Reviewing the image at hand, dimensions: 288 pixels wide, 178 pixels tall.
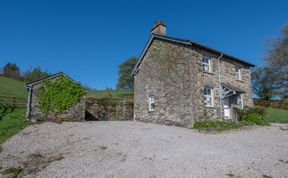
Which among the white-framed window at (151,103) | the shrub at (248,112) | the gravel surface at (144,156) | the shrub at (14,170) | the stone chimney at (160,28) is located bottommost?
the shrub at (14,170)

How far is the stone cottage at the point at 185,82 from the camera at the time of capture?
54.4 ft

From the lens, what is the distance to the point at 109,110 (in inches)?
992

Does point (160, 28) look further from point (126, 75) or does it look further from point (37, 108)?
point (126, 75)

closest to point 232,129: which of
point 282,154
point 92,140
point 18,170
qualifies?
point 282,154

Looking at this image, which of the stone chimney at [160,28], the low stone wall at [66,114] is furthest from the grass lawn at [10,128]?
the stone chimney at [160,28]

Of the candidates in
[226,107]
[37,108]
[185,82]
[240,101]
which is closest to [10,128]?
[37,108]

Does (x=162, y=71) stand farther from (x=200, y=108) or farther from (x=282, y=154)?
(x=282, y=154)

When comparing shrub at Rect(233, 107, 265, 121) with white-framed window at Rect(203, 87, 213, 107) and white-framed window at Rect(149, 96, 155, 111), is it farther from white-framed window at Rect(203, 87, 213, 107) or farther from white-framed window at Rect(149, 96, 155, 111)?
white-framed window at Rect(149, 96, 155, 111)

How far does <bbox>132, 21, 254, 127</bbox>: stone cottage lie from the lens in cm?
1658

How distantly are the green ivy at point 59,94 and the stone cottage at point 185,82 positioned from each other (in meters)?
6.29

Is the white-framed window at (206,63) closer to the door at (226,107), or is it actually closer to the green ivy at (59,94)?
the door at (226,107)

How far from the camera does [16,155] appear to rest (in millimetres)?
8852

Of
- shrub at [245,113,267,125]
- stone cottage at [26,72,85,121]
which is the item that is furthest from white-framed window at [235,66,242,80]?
stone cottage at [26,72,85,121]

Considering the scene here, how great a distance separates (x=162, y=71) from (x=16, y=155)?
13134 millimetres
